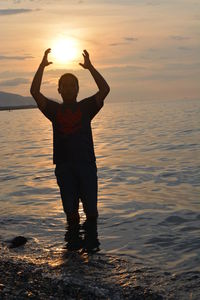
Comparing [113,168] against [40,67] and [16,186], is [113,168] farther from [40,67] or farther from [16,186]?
[40,67]

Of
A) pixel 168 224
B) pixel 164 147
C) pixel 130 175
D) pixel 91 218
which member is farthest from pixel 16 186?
pixel 164 147

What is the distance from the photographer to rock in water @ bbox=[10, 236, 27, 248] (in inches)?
363

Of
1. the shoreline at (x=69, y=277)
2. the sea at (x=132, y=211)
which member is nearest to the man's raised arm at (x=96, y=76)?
the shoreline at (x=69, y=277)

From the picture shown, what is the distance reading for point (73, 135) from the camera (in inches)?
Answer: 316

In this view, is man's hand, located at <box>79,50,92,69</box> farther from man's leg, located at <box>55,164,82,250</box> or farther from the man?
man's leg, located at <box>55,164,82,250</box>

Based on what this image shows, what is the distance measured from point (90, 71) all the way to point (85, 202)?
97.8 inches

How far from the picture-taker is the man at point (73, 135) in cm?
771

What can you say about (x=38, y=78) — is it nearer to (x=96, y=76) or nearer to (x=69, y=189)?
(x=96, y=76)

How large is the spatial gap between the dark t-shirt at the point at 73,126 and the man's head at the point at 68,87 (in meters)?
0.14

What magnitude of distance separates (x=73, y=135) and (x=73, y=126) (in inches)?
6.3

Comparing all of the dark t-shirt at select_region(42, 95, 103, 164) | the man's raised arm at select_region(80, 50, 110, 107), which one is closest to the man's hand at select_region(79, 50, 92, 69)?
the man's raised arm at select_region(80, 50, 110, 107)

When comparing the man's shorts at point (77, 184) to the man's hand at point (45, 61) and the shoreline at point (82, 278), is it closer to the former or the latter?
the shoreline at point (82, 278)

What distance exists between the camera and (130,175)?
61.5ft


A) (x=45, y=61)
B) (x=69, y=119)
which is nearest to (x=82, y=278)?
(x=69, y=119)
